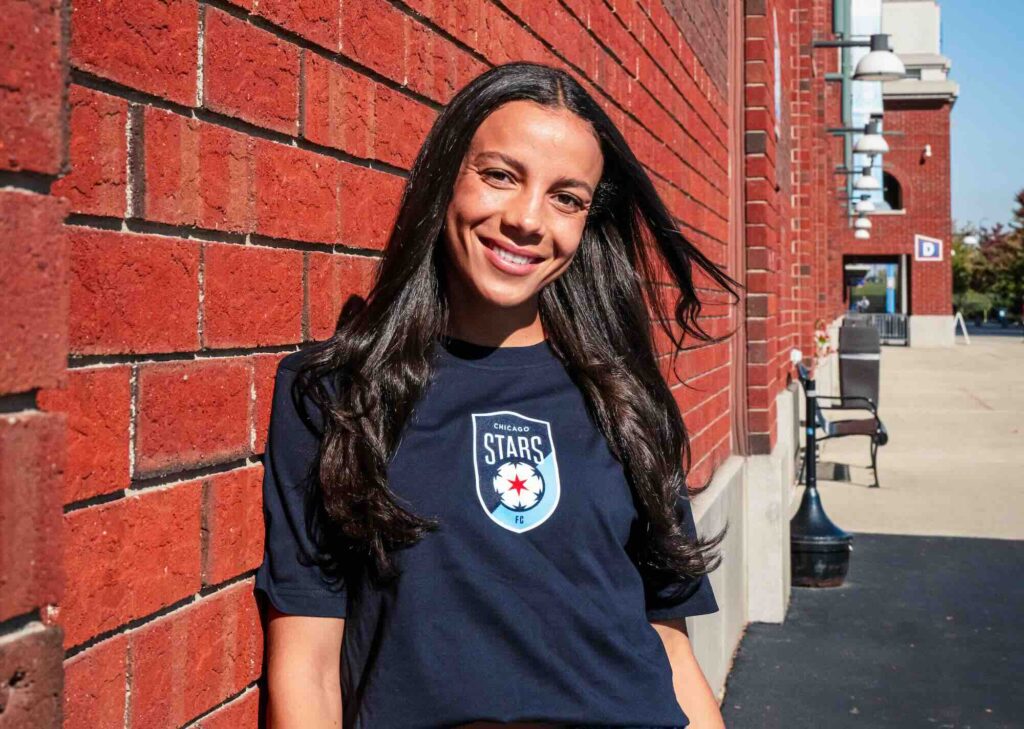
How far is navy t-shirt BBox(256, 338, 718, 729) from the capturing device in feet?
5.72

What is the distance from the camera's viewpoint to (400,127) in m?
2.18

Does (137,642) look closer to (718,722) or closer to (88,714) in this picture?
(88,714)

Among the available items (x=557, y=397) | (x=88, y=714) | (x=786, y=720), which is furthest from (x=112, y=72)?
(x=786, y=720)

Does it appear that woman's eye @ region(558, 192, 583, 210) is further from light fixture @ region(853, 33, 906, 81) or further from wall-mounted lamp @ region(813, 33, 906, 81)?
light fixture @ region(853, 33, 906, 81)

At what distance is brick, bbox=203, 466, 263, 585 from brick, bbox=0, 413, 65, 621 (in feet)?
1.66

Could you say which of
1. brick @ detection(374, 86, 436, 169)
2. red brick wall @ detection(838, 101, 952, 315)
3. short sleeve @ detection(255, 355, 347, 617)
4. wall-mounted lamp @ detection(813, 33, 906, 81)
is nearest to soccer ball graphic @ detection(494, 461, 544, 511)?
short sleeve @ detection(255, 355, 347, 617)

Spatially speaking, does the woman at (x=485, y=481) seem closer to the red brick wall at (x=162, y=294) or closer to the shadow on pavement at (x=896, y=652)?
the red brick wall at (x=162, y=294)

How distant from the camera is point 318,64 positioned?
1.85 m

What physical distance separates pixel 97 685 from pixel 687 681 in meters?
1.13

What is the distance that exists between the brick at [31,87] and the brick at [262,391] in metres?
0.68

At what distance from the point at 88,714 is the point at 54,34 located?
2.18 feet

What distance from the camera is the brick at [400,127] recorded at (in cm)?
210

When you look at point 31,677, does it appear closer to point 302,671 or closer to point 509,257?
point 302,671

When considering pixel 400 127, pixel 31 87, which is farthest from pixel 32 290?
pixel 400 127
